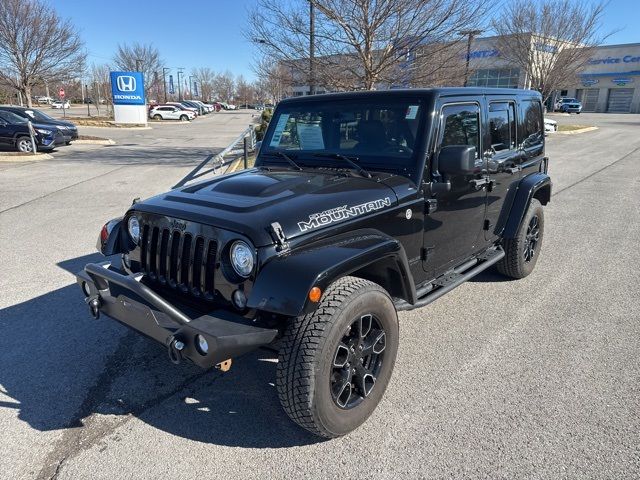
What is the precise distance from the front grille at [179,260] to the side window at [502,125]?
2.79 metres

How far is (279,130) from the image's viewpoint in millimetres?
4195

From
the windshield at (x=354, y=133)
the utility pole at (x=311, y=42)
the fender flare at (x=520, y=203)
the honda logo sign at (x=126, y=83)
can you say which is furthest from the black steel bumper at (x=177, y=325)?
the honda logo sign at (x=126, y=83)

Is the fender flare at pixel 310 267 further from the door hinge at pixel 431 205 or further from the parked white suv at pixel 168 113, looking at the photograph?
the parked white suv at pixel 168 113

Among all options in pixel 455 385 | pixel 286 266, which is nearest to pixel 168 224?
pixel 286 266

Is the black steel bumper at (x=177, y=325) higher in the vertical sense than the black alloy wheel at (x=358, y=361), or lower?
higher

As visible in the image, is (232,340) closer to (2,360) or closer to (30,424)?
(30,424)

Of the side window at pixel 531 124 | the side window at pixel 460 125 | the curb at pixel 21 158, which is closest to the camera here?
the side window at pixel 460 125

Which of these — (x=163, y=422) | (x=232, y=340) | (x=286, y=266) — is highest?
(x=286, y=266)

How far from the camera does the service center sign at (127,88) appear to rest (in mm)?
30031

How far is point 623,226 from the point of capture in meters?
7.38

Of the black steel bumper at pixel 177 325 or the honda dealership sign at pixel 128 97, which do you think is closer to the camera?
the black steel bumper at pixel 177 325

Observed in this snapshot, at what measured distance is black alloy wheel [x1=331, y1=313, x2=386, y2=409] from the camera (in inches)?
106

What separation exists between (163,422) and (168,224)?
3.85 feet

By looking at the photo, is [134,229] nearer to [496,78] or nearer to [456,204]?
[456,204]
